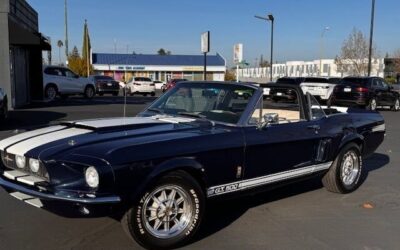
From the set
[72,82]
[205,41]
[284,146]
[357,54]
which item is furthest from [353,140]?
[357,54]

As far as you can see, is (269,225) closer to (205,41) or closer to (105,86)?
(205,41)

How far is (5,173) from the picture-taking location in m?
4.61

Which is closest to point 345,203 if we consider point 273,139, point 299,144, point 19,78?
point 299,144

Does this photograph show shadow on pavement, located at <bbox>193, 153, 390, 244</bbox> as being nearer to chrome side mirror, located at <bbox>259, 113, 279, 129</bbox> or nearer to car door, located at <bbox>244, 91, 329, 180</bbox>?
car door, located at <bbox>244, 91, 329, 180</bbox>

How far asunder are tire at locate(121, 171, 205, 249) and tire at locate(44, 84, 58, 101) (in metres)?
23.2

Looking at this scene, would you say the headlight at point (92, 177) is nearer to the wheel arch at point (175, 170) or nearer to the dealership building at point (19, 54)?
the wheel arch at point (175, 170)

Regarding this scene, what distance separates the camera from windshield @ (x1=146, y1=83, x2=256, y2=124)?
5414 mm

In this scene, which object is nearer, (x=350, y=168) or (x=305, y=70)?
(x=350, y=168)

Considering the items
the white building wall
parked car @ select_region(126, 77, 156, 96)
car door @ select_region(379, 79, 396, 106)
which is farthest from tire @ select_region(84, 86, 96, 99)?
the white building wall

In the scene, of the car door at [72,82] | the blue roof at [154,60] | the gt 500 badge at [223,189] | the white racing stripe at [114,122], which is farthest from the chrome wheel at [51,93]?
the blue roof at [154,60]

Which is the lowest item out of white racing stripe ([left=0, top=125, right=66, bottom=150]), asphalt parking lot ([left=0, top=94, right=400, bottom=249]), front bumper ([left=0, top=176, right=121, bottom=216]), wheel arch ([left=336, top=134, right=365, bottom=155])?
asphalt parking lot ([left=0, top=94, right=400, bottom=249])

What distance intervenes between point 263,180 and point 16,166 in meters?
2.53

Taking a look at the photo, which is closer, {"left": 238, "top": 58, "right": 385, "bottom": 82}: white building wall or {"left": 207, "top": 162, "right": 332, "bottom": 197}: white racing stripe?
{"left": 207, "top": 162, "right": 332, "bottom": 197}: white racing stripe

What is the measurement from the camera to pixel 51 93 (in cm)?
2661
